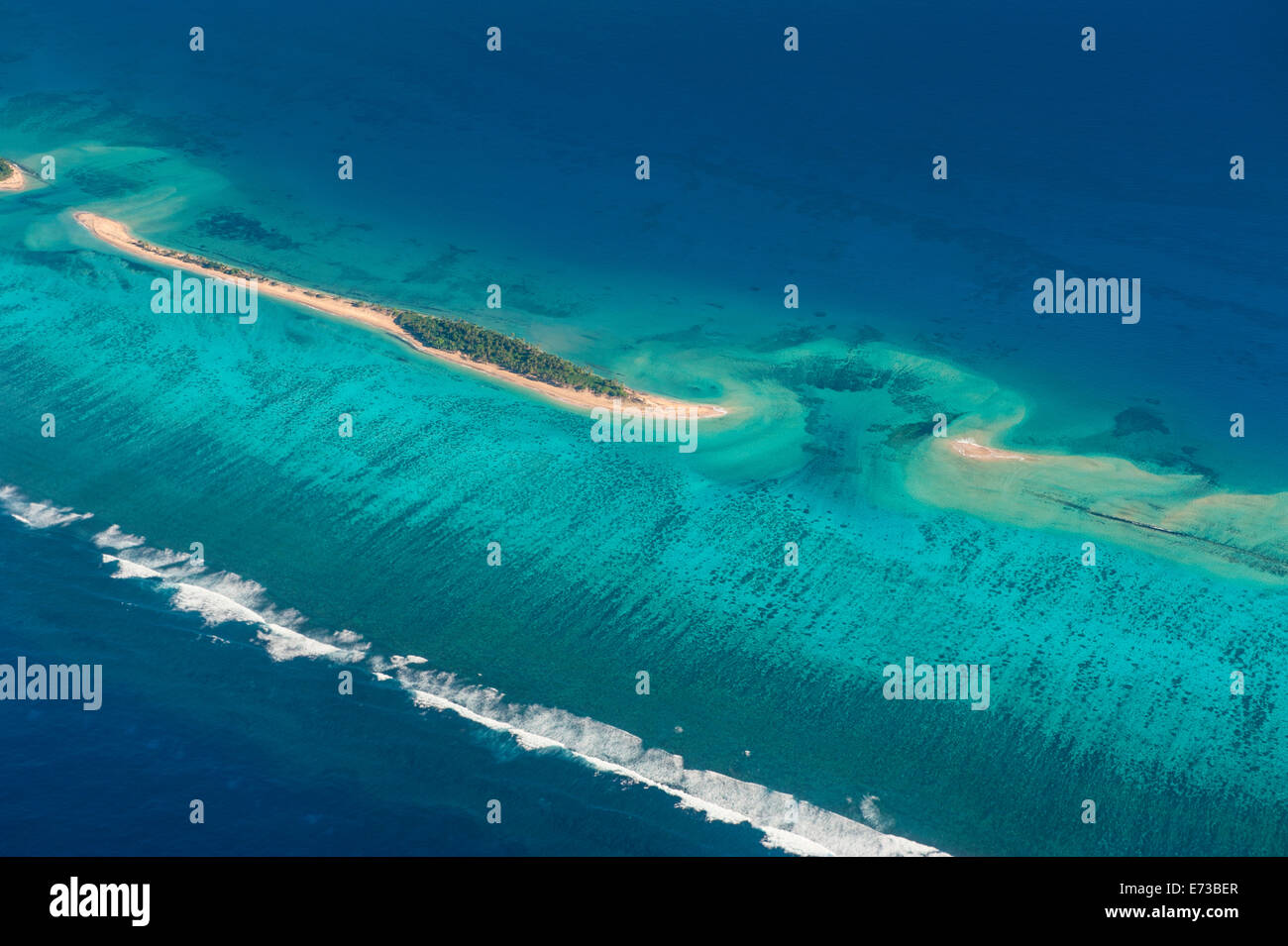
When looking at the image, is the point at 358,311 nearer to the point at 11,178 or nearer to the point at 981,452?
the point at 11,178

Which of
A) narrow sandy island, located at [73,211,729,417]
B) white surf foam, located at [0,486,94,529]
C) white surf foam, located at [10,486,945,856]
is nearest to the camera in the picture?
white surf foam, located at [10,486,945,856]

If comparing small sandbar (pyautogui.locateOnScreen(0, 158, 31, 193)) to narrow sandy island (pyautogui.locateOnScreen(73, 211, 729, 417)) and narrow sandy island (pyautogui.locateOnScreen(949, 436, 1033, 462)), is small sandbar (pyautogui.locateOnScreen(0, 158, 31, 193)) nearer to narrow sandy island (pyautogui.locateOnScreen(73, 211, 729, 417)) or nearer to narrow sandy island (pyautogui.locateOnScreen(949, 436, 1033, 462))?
narrow sandy island (pyautogui.locateOnScreen(73, 211, 729, 417))

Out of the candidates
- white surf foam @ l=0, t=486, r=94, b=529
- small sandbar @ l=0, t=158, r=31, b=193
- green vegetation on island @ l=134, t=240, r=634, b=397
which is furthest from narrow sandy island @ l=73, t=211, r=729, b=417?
white surf foam @ l=0, t=486, r=94, b=529

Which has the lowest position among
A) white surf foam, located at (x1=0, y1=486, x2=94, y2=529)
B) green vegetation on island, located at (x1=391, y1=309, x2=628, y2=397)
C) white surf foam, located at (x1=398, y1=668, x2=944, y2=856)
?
white surf foam, located at (x1=398, y1=668, x2=944, y2=856)

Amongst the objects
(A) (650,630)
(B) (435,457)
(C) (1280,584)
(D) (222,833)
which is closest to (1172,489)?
(C) (1280,584)

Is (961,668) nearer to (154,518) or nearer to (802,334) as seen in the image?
(802,334)

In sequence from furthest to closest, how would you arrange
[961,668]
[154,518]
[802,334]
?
[802,334] < [154,518] < [961,668]
